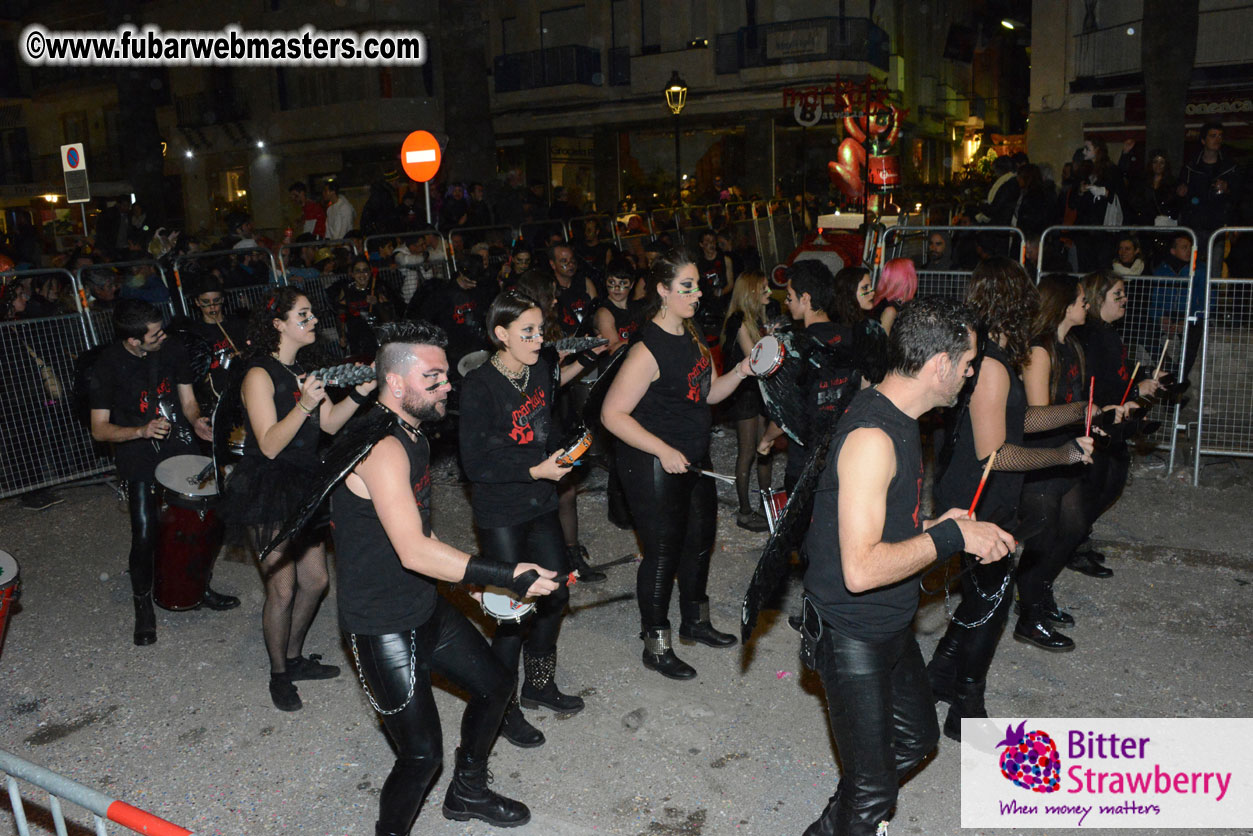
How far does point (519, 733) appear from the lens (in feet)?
14.6

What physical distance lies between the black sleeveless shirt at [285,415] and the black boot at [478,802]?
164cm

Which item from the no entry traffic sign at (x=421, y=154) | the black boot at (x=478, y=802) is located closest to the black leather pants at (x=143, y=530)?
the black boot at (x=478, y=802)

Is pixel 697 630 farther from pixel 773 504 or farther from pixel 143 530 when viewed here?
pixel 143 530

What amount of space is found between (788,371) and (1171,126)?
1466cm

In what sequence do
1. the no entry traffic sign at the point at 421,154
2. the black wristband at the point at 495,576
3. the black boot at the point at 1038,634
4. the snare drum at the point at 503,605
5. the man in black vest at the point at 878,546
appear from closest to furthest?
1. the man in black vest at the point at 878,546
2. the black wristband at the point at 495,576
3. the snare drum at the point at 503,605
4. the black boot at the point at 1038,634
5. the no entry traffic sign at the point at 421,154

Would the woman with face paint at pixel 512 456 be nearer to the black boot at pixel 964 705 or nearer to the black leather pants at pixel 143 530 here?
the black boot at pixel 964 705

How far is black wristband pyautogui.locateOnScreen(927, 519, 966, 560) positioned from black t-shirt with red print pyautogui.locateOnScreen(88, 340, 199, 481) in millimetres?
4383

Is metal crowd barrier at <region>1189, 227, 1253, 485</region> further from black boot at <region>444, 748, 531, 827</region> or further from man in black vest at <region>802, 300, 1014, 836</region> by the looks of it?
black boot at <region>444, 748, 531, 827</region>

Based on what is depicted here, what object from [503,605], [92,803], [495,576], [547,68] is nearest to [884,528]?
[495,576]

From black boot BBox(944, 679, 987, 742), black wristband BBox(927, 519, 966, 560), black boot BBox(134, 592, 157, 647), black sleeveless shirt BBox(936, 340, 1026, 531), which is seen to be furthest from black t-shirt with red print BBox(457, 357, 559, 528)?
black boot BBox(134, 592, 157, 647)

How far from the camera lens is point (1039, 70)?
76.1 ft

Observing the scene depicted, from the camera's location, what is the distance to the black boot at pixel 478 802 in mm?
3805

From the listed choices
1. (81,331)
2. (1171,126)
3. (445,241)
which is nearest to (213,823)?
(81,331)

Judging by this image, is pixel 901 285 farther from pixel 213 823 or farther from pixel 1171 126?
pixel 1171 126
